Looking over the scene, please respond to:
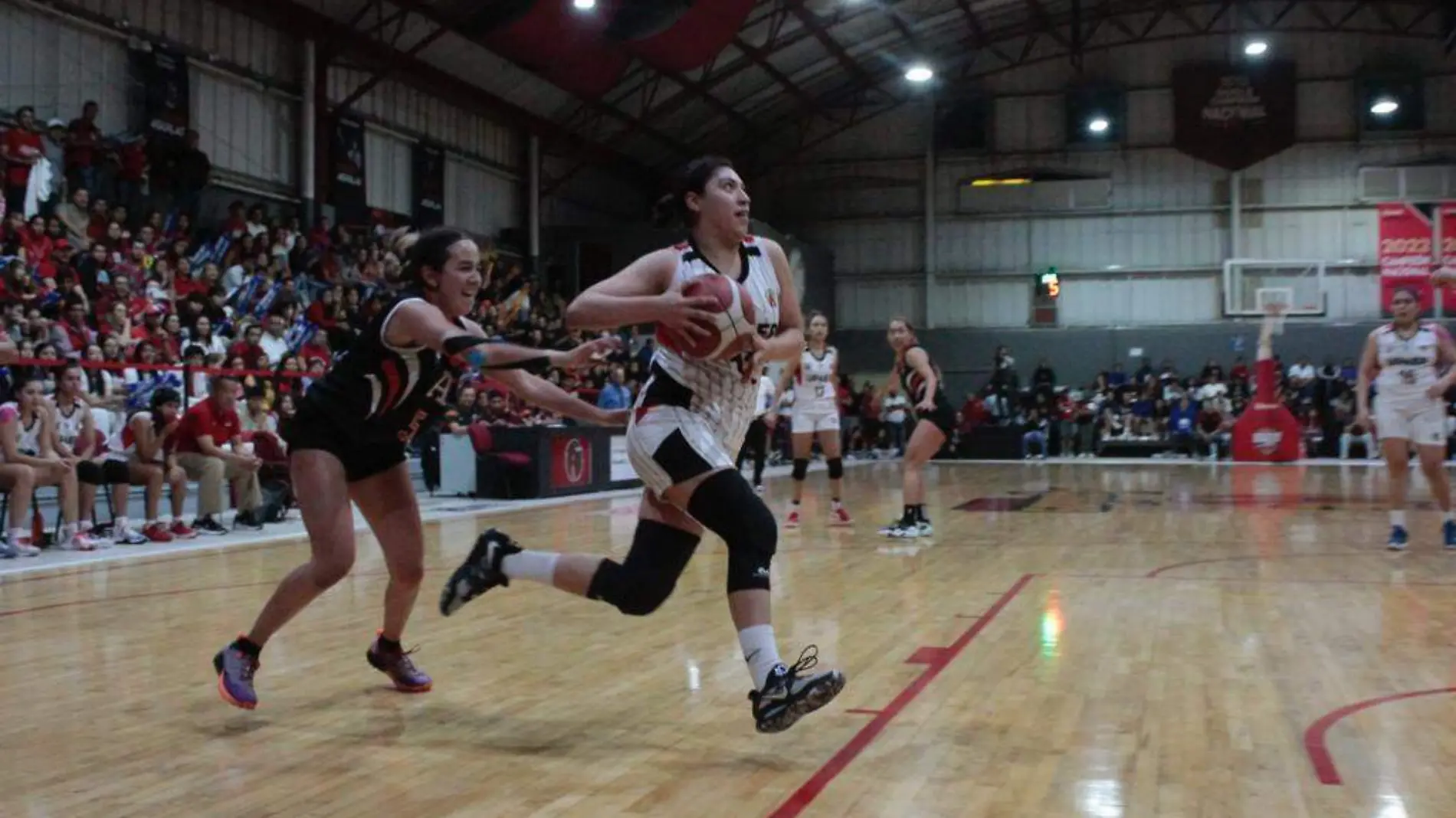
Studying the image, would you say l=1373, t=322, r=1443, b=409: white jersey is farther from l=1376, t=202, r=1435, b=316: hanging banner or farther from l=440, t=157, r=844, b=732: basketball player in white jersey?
l=1376, t=202, r=1435, b=316: hanging banner

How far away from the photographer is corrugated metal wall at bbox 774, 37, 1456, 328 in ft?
115

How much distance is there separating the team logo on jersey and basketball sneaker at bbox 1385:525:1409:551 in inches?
414

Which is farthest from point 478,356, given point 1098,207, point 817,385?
point 1098,207

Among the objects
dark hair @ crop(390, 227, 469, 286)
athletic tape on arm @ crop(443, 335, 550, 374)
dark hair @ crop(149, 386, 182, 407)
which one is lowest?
athletic tape on arm @ crop(443, 335, 550, 374)

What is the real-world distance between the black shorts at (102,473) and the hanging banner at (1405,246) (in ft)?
105

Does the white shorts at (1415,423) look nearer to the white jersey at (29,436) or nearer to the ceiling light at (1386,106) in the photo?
the white jersey at (29,436)

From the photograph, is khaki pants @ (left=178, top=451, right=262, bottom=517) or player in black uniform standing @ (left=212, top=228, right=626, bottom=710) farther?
khaki pants @ (left=178, top=451, right=262, bottom=517)

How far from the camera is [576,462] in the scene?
1789cm

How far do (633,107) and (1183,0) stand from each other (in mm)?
15040

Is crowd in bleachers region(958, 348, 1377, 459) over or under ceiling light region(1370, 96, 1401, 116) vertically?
under

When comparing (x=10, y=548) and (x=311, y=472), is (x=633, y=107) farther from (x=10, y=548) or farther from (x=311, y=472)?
(x=311, y=472)

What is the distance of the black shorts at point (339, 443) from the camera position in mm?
4867

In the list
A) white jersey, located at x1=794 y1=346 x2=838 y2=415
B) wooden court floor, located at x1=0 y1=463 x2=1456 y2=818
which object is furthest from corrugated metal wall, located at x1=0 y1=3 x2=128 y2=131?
white jersey, located at x1=794 y1=346 x2=838 y2=415

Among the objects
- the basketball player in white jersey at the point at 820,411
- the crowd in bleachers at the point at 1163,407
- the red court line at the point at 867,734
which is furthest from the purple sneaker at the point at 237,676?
the crowd in bleachers at the point at 1163,407
